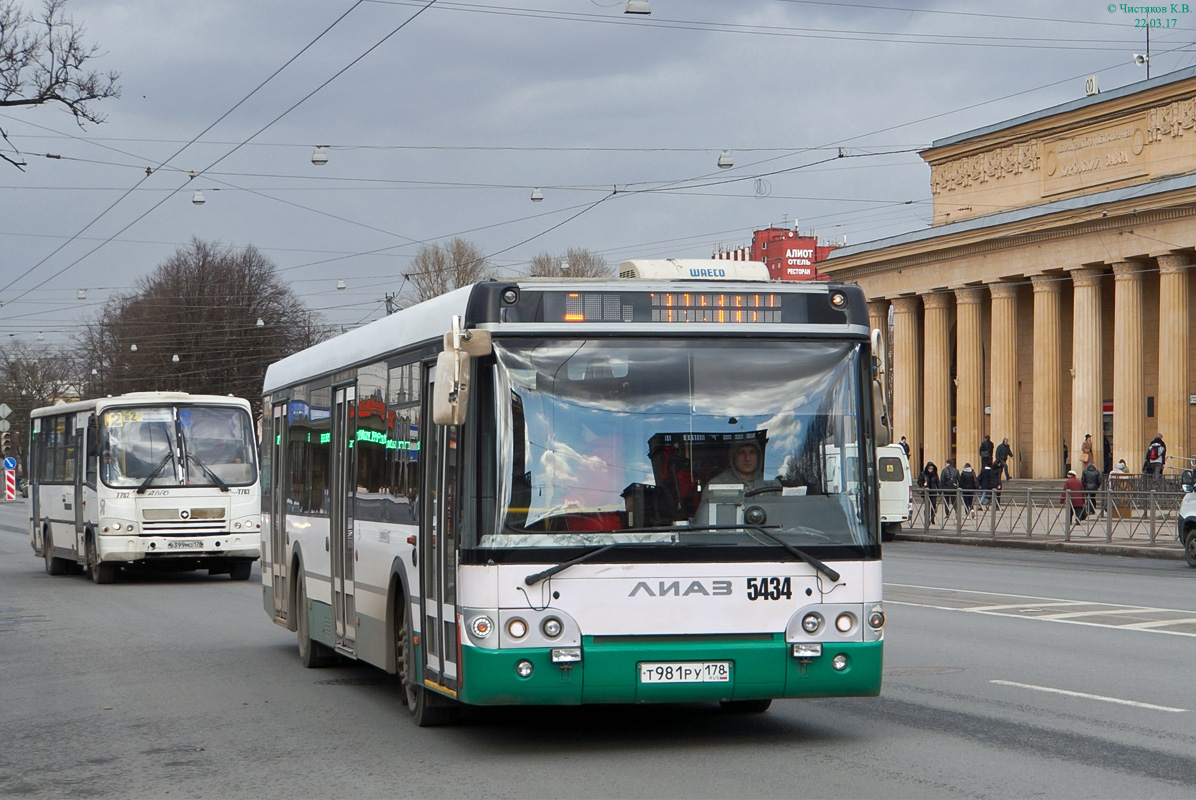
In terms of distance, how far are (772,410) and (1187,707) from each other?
147 inches

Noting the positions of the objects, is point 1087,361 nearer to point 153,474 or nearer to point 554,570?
point 153,474

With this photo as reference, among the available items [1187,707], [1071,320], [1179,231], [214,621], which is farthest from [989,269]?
[1187,707]

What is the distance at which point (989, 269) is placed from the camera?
56.7m

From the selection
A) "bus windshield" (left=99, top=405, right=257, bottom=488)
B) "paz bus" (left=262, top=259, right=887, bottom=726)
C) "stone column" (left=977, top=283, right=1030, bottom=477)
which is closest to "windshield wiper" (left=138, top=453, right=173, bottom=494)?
"bus windshield" (left=99, top=405, right=257, bottom=488)

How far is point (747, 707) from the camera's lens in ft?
33.5

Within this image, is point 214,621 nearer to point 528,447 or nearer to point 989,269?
point 528,447

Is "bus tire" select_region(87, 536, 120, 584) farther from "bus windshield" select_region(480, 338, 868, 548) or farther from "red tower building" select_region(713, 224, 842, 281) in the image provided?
"red tower building" select_region(713, 224, 842, 281)

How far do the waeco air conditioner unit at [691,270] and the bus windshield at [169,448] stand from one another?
1624 cm

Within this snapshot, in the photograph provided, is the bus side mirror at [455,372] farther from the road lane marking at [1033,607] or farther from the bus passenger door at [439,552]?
the road lane marking at [1033,607]

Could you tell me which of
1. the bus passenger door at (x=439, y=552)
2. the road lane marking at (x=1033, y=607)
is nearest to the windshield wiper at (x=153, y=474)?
the road lane marking at (x=1033, y=607)

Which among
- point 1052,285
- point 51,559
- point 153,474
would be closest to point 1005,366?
point 1052,285

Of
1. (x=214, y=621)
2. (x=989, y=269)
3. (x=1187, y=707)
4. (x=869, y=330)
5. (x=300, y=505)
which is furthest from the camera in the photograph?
(x=989, y=269)

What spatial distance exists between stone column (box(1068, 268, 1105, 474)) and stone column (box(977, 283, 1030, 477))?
351cm

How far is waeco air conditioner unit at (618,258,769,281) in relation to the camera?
9.48 meters
